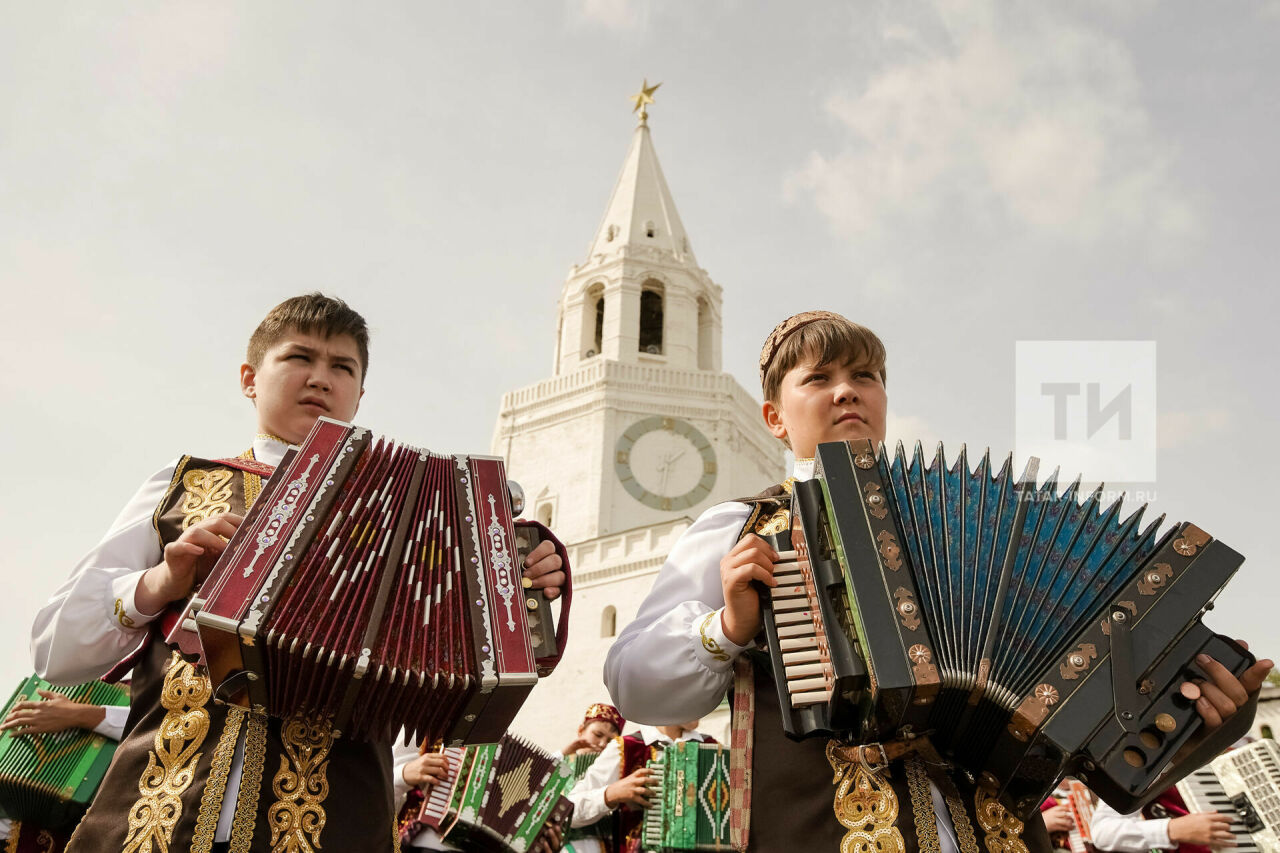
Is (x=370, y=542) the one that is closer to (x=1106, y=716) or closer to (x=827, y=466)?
(x=827, y=466)

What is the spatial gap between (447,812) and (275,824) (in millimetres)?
3723

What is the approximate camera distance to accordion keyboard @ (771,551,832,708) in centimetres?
228

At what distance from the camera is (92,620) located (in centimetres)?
296

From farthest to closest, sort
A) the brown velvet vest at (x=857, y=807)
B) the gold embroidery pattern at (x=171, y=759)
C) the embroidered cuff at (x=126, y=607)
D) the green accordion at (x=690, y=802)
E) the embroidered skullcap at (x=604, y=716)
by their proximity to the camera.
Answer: the embroidered skullcap at (x=604, y=716) → the green accordion at (x=690, y=802) → the embroidered cuff at (x=126, y=607) → the gold embroidery pattern at (x=171, y=759) → the brown velvet vest at (x=857, y=807)

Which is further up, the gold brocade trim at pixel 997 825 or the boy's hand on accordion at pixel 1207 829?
the boy's hand on accordion at pixel 1207 829

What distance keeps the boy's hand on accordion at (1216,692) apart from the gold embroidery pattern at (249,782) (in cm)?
223

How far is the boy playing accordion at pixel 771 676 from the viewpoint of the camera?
2.46m

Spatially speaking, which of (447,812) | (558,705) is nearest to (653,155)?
(558,705)

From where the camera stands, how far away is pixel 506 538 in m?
2.86

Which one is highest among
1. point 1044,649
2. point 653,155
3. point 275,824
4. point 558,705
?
point 653,155

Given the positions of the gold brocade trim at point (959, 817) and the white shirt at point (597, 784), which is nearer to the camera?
the gold brocade trim at point (959, 817)

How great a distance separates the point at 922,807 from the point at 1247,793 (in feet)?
13.3

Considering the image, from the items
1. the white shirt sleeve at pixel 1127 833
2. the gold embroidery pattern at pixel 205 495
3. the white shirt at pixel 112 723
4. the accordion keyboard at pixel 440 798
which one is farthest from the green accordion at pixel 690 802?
the gold embroidery pattern at pixel 205 495

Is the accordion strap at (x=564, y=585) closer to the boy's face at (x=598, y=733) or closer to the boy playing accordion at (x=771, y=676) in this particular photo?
the boy playing accordion at (x=771, y=676)
